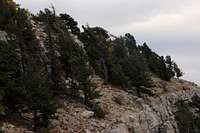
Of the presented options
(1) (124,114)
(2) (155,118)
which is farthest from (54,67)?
(2) (155,118)

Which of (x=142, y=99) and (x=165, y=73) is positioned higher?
(x=165, y=73)

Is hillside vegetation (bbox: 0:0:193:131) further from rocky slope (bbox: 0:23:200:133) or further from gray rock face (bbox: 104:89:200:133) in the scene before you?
gray rock face (bbox: 104:89:200:133)

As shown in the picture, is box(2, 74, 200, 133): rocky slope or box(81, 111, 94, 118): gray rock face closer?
box(2, 74, 200, 133): rocky slope

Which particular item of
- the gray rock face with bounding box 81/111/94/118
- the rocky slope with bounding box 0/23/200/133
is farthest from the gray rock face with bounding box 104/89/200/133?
the gray rock face with bounding box 81/111/94/118

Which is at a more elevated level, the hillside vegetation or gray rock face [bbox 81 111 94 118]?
the hillside vegetation

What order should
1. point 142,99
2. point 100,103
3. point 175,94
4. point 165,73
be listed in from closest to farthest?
point 100,103 → point 142,99 → point 175,94 → point 165,73

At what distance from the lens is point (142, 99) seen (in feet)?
228

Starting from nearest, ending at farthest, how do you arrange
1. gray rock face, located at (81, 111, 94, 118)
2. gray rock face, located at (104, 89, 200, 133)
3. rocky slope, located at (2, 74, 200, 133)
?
rocky slope, located at (2, 74, 200, 133)
gray rock face, located at (81, 111, 94, 118)
gray rock face, located at (104, 89, 200, 133)

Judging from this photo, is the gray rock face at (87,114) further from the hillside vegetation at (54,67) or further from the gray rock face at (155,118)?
the gray rock face at (155,118)

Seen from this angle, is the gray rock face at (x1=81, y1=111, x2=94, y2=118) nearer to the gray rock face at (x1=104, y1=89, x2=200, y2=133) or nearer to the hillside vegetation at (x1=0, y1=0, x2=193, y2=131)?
the hillside vegetation at (x1=0, y1=0, x2=193, y2=131)

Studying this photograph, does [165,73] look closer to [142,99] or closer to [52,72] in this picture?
[142,99]

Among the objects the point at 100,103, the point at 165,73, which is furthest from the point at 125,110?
the point at 165,73

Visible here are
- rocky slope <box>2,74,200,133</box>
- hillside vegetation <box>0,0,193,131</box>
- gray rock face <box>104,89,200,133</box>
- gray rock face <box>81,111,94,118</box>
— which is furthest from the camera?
gray rock face <box>104,89,200,133</box>

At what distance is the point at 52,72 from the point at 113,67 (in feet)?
62.1
